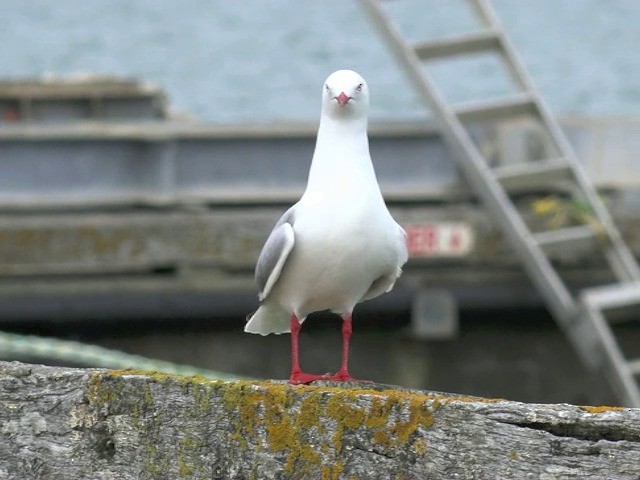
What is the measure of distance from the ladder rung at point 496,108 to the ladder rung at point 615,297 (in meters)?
1.46

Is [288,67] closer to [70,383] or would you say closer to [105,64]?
[105,64]

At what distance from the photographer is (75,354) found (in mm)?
8938

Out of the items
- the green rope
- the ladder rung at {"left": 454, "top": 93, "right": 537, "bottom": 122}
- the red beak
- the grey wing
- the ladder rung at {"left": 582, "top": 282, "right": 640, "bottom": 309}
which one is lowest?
the grey wing

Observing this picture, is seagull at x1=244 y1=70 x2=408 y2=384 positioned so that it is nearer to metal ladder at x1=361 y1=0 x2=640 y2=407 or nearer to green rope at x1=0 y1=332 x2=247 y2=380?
green rope at x1=0 y1=332 x2=247 y2=380

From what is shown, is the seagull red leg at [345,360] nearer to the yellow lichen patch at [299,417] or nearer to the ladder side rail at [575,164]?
the yellow lichen patch at [299,417]

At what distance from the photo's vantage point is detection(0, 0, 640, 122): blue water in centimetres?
1775

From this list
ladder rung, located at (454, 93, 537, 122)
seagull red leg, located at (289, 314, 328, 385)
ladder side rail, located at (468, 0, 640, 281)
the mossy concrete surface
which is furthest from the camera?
ladder rung, located at (454, 93, 537, 122)

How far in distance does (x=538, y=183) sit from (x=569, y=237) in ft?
2.25

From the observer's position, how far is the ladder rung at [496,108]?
10.4 m

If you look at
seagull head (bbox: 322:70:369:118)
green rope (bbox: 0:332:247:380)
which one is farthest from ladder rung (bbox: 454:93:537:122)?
seagull head (bbox: 322:70:369:118)

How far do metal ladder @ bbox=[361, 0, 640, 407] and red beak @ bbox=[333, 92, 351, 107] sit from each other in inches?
210

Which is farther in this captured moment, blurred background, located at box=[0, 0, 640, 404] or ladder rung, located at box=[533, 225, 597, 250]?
ladder rung, located at box=[533, 225, 597, 250]

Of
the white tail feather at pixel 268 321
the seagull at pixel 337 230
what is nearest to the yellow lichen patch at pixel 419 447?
the seagull at pixel 337 230

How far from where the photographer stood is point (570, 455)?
312cm
